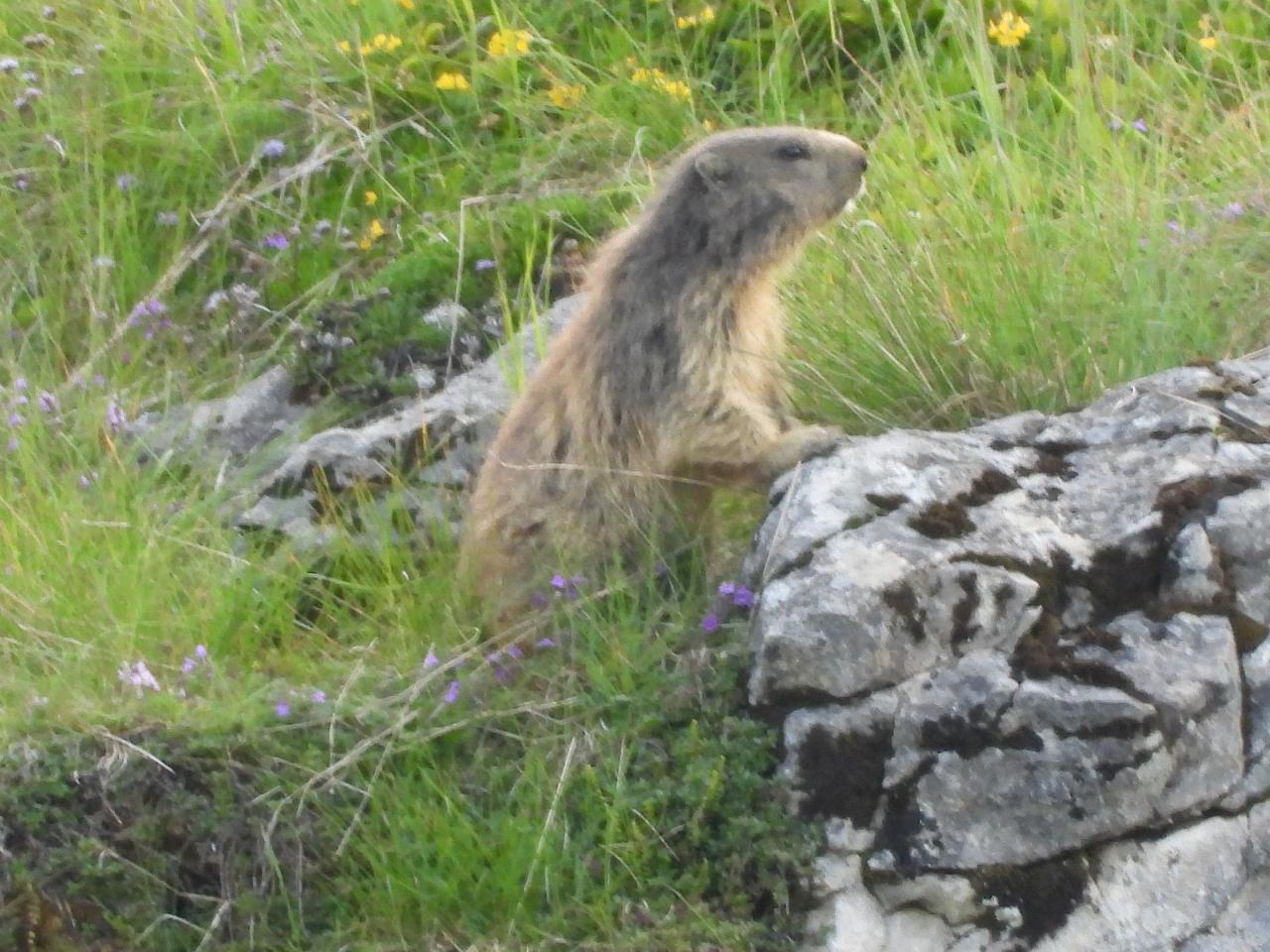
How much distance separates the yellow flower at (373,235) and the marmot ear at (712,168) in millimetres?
1995

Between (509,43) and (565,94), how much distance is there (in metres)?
0.30

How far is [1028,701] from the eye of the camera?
11.5 feet

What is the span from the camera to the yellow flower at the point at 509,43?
685cm

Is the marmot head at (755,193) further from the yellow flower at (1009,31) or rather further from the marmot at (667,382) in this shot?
the yellow flower at (1009,31)

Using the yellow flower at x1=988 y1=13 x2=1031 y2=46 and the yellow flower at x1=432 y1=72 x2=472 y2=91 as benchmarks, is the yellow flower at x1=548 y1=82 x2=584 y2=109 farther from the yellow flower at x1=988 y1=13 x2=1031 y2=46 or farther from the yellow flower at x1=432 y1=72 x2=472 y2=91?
the yellow flower at x1=988 y1=13 x2=1031 y2=46

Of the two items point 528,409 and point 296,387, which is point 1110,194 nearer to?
point 528,409

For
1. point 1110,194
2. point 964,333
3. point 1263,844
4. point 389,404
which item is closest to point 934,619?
point 1263,844

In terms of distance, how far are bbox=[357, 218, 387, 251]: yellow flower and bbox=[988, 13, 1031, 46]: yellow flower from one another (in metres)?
2.26

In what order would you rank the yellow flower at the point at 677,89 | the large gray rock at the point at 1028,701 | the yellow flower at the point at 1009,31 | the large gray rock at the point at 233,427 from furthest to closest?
1. the yellow flower at the point at 677,89
2. the yellow flower at the point at 1009,31
3. the large gray rock at the point at 233,427
4. the large gray rock at the point at 1028,701

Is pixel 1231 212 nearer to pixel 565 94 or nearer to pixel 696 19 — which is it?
pixel 696 19

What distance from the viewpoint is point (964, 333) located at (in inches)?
178

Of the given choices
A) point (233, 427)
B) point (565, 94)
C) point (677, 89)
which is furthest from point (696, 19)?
point (233, 427)

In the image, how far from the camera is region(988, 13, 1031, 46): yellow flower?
20.9ft

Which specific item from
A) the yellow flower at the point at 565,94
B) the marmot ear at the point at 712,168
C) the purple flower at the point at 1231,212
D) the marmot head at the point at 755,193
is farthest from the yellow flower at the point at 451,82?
the purple flower at the point at 1231,212
